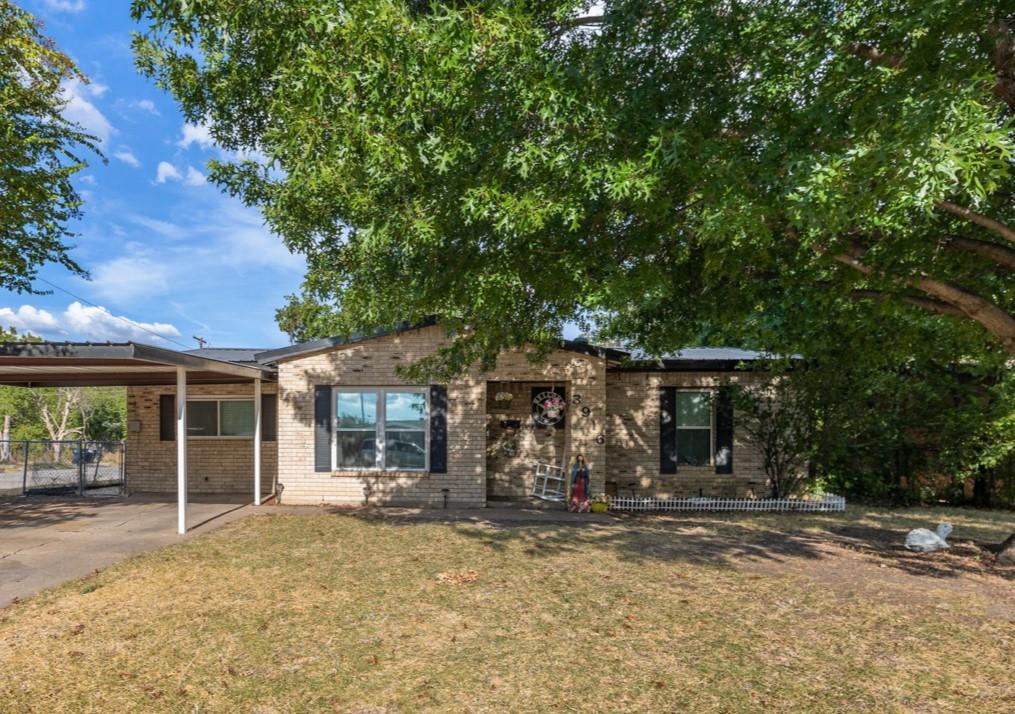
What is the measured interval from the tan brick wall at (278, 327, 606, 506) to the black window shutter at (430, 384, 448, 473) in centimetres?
12

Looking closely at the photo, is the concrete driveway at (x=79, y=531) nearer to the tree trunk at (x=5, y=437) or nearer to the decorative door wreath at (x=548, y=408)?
the decorative door wreath at (x=548, y=408)

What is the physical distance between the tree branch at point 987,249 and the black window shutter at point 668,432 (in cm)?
605

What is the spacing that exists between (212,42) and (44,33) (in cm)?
720

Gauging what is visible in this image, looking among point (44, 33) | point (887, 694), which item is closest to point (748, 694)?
point (887, 694)

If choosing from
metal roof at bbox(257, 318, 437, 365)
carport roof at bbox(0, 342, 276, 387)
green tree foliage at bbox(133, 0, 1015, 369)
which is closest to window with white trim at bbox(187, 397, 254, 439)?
carport roof at bbox(0, 342, 276, 387)

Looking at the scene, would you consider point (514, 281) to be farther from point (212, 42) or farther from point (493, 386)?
point (493, 386)

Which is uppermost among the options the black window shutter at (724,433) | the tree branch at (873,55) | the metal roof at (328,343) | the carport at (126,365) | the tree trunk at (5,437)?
the tree branch at (873,55)

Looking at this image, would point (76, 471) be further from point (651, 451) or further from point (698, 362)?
point (698, 362)

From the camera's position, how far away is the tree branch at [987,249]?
6330 millimetres

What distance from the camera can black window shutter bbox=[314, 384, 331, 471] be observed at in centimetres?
1118

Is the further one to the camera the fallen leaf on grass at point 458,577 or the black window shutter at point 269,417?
the black window shutter at point 269,417

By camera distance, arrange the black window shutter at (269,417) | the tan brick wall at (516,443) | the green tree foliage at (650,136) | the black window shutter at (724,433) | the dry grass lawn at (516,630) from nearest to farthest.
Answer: the dry grass lawn at (516,630) → the green tree foliage at (650,136) → the black window shutter at (724,433) → the tan brick wall at (516,443) → the black window shutter at (269,417)

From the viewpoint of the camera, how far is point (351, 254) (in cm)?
1095

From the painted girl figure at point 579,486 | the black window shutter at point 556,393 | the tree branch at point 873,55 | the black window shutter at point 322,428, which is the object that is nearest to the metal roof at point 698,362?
the black window shutter at point 556,393
